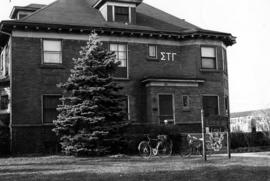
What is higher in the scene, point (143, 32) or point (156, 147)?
point (143, 32)

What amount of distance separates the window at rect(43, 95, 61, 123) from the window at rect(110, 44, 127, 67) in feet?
15.6

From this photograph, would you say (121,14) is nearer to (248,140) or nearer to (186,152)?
(186,152)

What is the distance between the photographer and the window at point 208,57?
29.9m

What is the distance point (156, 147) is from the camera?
2070 centimetres

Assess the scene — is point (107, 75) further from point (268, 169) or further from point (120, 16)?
point (268, 169)

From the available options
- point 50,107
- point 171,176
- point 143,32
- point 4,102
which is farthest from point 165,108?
point 171,176

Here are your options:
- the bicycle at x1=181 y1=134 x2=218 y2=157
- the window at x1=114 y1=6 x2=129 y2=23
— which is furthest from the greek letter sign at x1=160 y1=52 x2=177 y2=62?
the bicycle at x1=181 y1=134 x2=218 y2=157

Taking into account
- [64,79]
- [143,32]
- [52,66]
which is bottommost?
[64,79]

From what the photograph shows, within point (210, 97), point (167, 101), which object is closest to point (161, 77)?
point (167, 101)

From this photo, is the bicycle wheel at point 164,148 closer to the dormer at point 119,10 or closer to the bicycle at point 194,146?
the bicycle at point 194,146

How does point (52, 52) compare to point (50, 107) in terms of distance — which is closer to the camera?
point (50, 107)

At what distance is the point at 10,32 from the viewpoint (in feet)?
84.0

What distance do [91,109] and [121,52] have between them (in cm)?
801

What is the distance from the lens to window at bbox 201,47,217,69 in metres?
29.9
